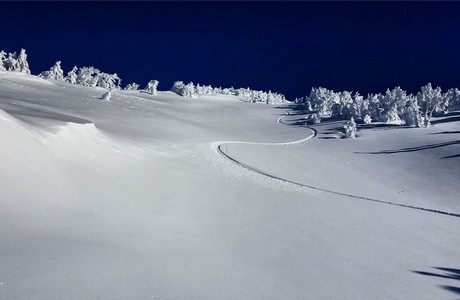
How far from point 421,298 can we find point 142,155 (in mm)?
15161

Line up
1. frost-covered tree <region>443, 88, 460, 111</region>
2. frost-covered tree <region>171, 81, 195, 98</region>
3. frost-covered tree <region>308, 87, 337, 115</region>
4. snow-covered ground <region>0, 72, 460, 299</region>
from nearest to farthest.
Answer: snow-covered ground <region>0, 72, 460, 299</region> → frost-covered tree <region>443, 88, 460, 111</region> → frost-covered tree <region>308, 87, 337, 115</region> → frost-covered tree <region>171, 81, 195, 98</region>

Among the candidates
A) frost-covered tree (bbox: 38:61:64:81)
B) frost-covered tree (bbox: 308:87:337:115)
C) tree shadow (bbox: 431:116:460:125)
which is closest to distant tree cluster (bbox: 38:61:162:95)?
frost-covered tree (bbox: 38:61:64:81)

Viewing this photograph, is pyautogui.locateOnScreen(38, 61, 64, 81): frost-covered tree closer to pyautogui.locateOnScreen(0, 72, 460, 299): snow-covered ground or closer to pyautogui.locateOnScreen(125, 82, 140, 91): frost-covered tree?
pyautogui.locateOnScreen(125, 82, 140, 91): frost-covered tree

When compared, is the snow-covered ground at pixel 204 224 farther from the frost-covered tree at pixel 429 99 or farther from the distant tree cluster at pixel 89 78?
the distant tree cluster at pixel 89 78

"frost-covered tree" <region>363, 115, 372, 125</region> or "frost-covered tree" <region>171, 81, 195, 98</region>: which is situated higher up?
"frost-covered tree" <region>171, 81, 195, 98</region>

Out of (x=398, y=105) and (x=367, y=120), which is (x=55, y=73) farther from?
(x=398, y=105)

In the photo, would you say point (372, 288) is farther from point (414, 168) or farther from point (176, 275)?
point (414, 168)

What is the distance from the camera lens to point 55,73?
6856cm

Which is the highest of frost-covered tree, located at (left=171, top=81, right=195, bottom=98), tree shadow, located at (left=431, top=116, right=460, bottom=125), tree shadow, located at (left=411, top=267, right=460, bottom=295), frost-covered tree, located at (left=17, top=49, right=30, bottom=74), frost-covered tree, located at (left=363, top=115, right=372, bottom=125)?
frost-covered tree, located at (left=17, top=49, right=30, bottom=74)

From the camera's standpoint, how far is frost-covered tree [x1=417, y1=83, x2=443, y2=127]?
44.0 meters

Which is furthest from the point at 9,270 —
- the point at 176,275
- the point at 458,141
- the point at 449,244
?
the point at 458,141

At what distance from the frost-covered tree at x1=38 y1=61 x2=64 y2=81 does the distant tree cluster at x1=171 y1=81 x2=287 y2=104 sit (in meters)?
22.7

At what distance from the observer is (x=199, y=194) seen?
14812mm

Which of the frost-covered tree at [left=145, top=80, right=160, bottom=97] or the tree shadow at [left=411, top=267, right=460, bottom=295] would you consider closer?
the tree shadow at [left=411, top=267, right=460, bottom=295]
